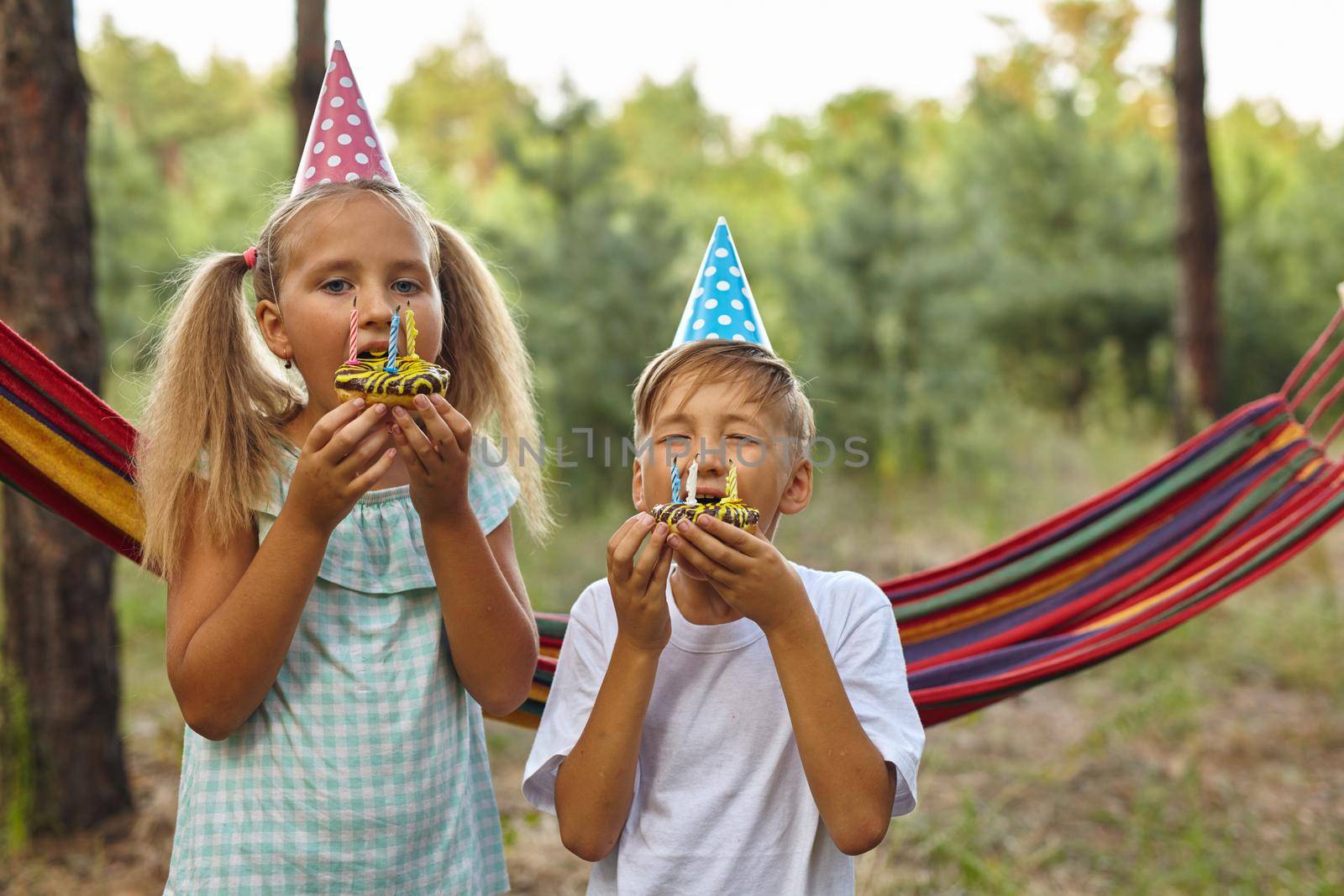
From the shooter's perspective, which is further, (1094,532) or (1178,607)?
(1094,532)

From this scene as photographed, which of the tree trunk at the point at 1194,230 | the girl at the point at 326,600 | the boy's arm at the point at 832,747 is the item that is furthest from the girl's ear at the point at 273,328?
the tree trunk at the point at 1194,230

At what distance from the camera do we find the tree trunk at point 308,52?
565 centimetres

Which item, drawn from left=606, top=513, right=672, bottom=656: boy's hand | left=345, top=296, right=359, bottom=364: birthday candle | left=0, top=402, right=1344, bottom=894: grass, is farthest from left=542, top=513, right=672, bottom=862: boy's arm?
left=0, top=402, right=1344, bottom=894: grass

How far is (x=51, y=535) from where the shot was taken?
330cm

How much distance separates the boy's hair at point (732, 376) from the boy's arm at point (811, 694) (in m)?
0.27

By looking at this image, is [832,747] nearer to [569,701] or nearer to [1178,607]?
[569,701]

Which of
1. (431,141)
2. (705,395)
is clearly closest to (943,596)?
(705,395)

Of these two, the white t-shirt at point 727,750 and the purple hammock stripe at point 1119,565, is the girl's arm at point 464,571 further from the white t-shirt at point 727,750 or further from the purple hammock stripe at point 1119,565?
the purple hammock stripe at point 1119,565

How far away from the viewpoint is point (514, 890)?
3424 mm

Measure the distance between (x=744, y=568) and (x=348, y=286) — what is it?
0.69 metres

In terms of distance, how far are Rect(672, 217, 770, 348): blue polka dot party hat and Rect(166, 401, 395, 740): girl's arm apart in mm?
581

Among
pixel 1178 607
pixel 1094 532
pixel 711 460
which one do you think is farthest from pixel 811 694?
pixel 1094 532

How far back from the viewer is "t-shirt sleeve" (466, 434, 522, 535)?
5.97 feet

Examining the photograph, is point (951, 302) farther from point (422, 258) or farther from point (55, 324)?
point (422, 258)
